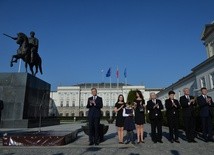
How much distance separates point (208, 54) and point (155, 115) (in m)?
34.3

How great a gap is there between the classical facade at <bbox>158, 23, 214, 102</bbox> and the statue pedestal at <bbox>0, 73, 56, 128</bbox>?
803 inches

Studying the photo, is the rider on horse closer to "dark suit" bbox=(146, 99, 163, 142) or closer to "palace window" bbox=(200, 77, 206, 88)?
"dark suit" bbox=(146, 99, 163, 142)

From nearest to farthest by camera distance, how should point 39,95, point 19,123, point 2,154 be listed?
point 2,154, point 19,123, point 39,95

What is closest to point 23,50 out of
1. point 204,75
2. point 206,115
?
point 206,115

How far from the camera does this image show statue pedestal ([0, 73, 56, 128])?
1250 cm

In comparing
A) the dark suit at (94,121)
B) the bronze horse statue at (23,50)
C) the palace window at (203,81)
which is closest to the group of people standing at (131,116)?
the dark suit at (94,121)

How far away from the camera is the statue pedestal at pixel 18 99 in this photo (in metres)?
12.5

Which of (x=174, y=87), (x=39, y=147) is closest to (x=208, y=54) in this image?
Result: (x=174, y=87)

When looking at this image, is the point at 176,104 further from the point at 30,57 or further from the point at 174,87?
the point at 174,87

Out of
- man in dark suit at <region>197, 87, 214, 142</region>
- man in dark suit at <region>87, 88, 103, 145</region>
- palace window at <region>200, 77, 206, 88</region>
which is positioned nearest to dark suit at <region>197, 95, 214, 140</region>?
man in dark suit at <region>197, 87, 214, 142</region>

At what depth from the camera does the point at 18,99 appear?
1295cm

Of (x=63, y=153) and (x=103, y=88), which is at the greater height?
(x=103, y=88)

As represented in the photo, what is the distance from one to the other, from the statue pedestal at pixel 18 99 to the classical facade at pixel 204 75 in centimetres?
2039

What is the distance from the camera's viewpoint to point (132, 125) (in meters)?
7.75
